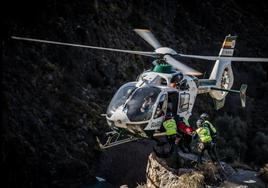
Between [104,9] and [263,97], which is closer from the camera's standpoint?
[104,9]

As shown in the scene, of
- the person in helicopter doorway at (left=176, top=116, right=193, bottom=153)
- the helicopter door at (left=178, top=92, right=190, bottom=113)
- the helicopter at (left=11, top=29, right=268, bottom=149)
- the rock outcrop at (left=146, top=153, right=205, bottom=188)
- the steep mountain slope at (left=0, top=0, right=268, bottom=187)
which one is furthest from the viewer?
the steep mountain slope at (left=0, top=0, right=268, bottom=187)

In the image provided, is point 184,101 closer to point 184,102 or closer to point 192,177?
point 184,102

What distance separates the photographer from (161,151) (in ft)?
49.2

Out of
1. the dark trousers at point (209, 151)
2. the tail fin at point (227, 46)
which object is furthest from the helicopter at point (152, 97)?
the tail fin at point (227, 46)

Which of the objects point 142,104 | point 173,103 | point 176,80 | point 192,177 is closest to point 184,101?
point 173,103

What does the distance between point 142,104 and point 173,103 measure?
1.62 m

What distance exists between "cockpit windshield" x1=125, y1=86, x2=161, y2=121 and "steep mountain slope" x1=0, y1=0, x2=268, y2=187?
6606 millimetres

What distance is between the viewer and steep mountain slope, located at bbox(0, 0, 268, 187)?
19.3m

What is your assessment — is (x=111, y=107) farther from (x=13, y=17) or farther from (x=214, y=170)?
(x=13, y=17)

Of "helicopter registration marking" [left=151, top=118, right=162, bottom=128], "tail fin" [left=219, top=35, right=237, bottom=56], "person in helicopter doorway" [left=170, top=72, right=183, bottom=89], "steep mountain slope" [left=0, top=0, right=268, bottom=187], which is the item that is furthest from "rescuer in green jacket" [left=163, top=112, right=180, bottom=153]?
"tail fin" [left=219, top=35, right=237, bottom=56]

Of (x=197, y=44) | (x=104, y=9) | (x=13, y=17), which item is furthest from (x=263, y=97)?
(x=13, y=17)

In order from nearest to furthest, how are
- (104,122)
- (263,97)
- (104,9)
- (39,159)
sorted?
1. (39,159)
2. (104,122)
3. (104,9)
4. (263,97)

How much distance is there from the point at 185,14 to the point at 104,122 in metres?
16.3

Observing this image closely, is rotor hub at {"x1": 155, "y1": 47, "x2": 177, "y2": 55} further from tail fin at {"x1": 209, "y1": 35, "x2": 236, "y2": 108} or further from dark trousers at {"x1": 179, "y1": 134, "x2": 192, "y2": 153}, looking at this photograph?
tail fin at {"x1": 209, "y1": 35, "x2": 236, "y2": 108}
